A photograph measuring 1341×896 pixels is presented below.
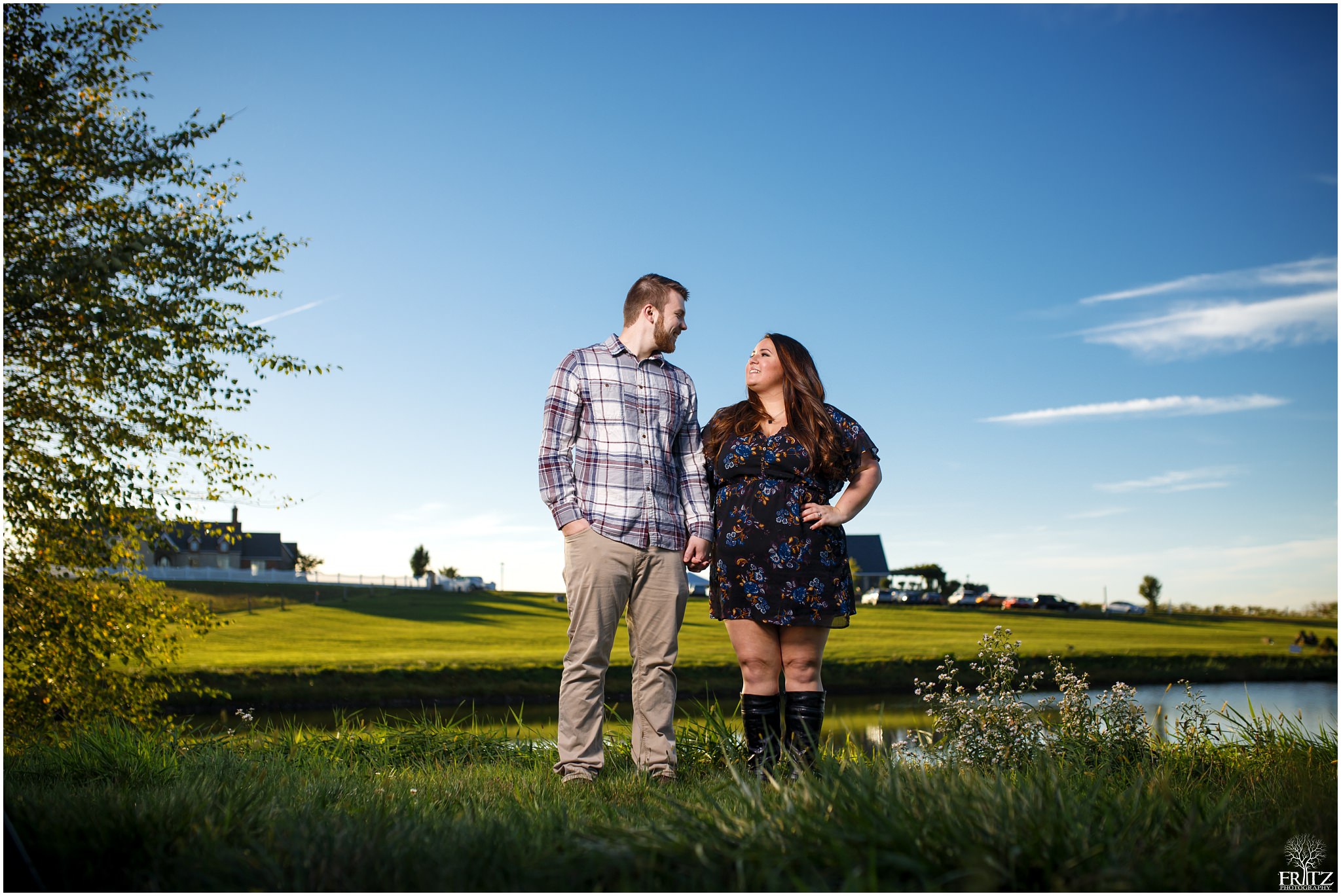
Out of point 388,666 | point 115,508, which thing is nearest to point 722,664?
point 388,666

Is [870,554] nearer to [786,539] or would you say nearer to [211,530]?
[211,530]

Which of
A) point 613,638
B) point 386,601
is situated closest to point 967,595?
point 386,601

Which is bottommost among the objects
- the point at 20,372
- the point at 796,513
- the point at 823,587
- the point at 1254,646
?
the point at 1254,646

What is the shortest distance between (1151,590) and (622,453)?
56.5 m

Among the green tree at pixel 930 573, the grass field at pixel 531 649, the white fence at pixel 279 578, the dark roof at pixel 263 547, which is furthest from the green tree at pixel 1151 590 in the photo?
the dark roof at pixel 263 547

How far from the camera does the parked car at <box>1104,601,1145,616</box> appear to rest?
56125mm

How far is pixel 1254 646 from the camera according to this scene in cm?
3169

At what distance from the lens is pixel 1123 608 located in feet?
194

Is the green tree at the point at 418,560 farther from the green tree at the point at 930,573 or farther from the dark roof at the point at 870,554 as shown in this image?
the green tree at the point at 930,573

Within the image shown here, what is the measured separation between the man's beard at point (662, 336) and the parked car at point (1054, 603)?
58604 mm

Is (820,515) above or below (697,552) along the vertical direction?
above

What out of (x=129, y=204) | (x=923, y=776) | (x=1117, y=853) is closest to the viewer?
(x=1117, y=853)

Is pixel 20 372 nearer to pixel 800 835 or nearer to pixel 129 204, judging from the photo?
pixel 129 204

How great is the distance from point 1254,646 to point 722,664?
21344mm
